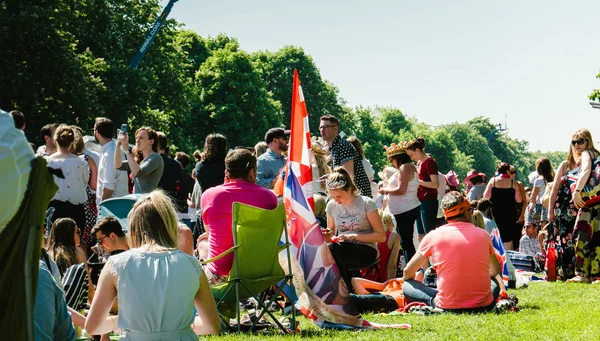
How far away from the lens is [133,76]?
3816cm

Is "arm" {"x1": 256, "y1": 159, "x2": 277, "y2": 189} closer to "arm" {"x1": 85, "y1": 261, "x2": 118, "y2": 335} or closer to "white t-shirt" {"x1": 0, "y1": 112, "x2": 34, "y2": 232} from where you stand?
"arm" {"x1": 85, "y1": 261, "x2": 118, "y2": 335}

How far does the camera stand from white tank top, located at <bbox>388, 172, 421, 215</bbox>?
12.0 m

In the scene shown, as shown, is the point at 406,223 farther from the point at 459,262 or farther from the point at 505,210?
the point at 459,262

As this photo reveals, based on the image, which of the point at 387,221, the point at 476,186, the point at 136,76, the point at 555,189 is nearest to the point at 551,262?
the point at 555,189

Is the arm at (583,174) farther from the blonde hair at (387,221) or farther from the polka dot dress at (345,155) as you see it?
the polka dot dress at (345,155)

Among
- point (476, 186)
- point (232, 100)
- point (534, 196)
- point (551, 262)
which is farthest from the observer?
point (232, 100)

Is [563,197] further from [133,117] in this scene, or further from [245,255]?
[133,117]

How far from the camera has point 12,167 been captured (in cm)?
241

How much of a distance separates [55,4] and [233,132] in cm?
2668

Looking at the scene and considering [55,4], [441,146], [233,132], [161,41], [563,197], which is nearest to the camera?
[563,197]

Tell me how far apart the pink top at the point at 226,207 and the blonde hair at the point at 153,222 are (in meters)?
2.94

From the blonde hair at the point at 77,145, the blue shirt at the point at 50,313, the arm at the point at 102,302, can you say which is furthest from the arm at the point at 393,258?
the blue shirt at the point at 50,313

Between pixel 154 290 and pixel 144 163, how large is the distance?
5.76 metres

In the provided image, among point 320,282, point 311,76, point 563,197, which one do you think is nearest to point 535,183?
point 563,197
